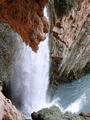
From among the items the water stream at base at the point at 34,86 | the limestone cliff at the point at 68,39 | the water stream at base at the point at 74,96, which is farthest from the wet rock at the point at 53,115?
the water stream at base at the point at 74,96

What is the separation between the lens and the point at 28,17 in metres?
5.28

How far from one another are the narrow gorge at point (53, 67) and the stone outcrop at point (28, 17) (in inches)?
97.2

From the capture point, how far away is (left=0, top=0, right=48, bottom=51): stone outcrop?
204 inches

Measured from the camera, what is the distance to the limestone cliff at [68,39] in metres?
11.2

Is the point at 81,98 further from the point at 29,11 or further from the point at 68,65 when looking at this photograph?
the point at 29,11

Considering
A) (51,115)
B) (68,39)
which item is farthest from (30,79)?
(51,115)

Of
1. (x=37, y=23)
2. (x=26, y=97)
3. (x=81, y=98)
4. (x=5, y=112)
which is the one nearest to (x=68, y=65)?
(x=81, y=98)

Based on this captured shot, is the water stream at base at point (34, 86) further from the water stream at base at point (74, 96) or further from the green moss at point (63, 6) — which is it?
the green moss at point (63, 6)

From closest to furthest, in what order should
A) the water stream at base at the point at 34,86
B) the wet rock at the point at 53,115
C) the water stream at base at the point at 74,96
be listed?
the wet rock at the point at 53,115 → the water stream at base at the point at 34,86 → the water stream at base at the point at 74,96

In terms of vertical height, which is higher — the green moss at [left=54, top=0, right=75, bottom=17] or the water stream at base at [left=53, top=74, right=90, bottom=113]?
the green moss at [left=54, top=0, right=75, bottom=17]

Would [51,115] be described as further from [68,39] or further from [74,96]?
[74,96]

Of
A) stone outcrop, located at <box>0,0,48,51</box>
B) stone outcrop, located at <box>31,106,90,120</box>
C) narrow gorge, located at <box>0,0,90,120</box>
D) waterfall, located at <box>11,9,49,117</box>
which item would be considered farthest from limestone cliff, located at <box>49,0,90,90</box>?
stone outcrop, located at <box>0,0,48,51</box>

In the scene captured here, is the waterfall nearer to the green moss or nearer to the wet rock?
the green moss

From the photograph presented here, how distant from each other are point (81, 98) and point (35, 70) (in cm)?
261
